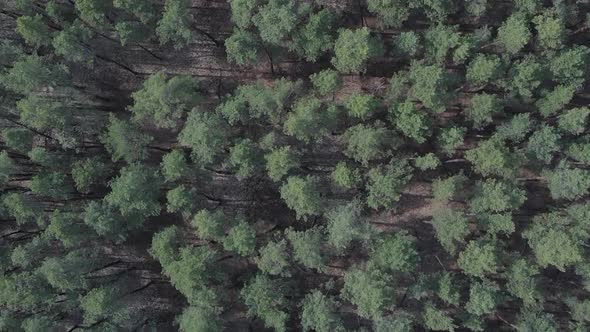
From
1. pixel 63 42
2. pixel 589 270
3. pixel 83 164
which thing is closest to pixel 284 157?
pixel 83 164

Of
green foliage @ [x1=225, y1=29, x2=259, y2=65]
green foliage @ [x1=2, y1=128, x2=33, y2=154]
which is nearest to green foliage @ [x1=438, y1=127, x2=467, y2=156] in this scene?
green foliage @ [x1=225, y1=29, x2=259, y2=65]

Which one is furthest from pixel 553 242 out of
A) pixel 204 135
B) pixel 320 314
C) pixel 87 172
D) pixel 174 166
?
pixel 87 172

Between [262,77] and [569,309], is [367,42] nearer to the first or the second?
[262,77]

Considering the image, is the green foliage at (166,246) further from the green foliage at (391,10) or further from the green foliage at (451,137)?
the green foliage at (391,10)

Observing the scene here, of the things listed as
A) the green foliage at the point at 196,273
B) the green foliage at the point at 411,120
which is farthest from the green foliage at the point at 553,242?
the green foliage at the point at 196,273

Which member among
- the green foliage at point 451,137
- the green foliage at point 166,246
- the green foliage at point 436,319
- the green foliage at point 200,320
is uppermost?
the green foliage at point 451,137

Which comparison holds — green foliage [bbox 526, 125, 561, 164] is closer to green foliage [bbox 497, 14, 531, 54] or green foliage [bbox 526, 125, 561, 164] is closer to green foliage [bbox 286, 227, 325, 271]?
green foliage [bbox 497, 14, 531, 54]
